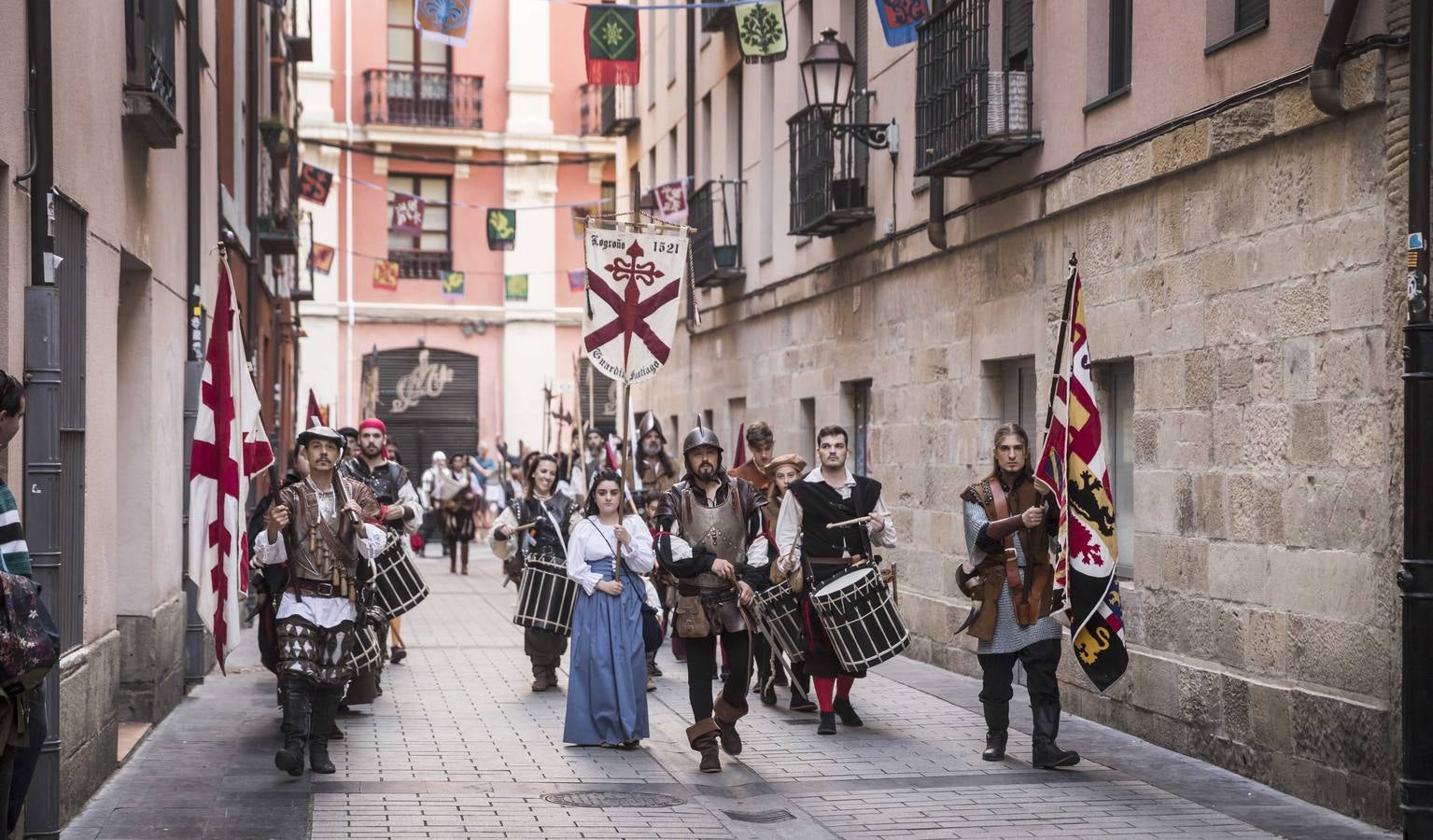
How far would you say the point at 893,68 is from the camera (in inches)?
648

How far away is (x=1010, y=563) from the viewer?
32.8 ft

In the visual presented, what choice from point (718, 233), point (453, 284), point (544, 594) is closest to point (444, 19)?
point (544, 594)

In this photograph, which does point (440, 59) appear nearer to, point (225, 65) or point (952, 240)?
point (225, 65)

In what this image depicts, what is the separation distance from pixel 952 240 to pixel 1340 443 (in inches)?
253

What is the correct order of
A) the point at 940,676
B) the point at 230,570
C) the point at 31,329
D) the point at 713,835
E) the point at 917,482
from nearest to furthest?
the point at 31,329 → the point at 713,835 → the point at 230,570 → the point at 940,676 → the point at 917,482

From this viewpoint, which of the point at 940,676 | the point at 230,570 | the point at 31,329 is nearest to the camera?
the point at 31,329

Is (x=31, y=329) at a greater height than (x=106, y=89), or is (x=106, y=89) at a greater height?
A: (x=106, y=89)

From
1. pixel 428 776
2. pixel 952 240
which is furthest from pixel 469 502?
pixel 428 776

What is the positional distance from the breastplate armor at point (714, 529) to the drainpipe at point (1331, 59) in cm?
390

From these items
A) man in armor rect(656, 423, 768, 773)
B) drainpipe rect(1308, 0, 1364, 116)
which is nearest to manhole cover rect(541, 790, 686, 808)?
man in armor rect(656, 423, 768, 773)

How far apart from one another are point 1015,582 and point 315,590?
380cm

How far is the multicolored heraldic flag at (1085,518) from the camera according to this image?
9.16m

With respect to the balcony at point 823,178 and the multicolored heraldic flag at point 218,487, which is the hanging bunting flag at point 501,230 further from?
the multicolored heraldic flag at point 218,487

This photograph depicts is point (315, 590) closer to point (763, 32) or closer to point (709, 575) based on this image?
point (709, 575)
